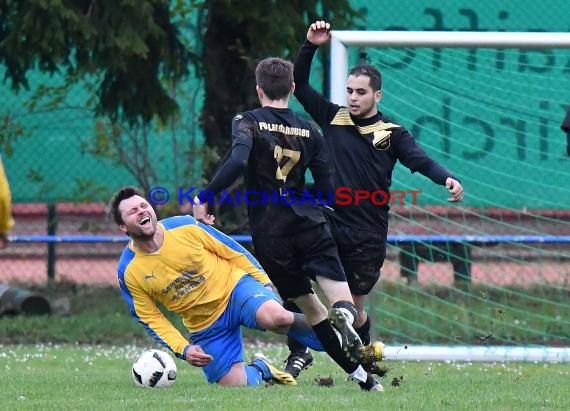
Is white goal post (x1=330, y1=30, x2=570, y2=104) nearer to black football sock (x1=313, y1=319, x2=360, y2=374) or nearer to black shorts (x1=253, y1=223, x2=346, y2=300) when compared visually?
black shorts (x1=253, y1=223, x2=346, y2=300)

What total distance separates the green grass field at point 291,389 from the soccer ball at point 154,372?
0.07 meters

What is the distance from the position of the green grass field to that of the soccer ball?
0.24ft

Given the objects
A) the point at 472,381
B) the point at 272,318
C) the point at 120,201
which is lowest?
the point at 472,381

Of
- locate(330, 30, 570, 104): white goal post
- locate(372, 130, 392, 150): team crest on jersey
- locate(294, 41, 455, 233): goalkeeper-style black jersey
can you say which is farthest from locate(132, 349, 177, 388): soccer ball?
locate(330, 30, 570, 104): white goal post

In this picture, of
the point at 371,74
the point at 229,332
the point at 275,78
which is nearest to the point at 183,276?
the point at 229,332

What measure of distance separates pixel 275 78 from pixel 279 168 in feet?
1.62

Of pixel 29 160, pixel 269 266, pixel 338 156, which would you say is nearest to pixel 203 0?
pixel 29 160

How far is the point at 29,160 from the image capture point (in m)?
14.0

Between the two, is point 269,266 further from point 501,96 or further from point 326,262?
point 501,96

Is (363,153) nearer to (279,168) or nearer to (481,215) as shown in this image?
(279,168)

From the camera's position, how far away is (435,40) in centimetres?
979

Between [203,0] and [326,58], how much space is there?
4.56ft

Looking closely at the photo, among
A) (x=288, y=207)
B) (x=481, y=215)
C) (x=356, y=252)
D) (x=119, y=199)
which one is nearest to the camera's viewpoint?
(x=288, y=207)

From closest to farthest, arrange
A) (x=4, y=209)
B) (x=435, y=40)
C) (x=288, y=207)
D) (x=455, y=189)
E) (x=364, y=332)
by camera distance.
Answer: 1. (x=4, y=209)
2. (x=455, y=189)
3. (x=288, y=207)
4. (x=364, y=332)
5. (x=435, y=40)
